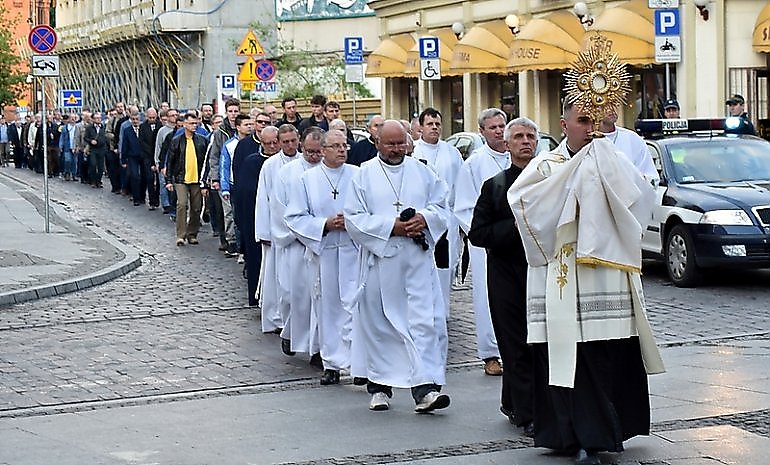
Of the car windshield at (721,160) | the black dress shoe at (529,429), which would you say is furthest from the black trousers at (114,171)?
the black dress shoe at (529,429)

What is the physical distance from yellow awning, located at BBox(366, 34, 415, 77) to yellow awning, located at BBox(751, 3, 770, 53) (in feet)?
55.6

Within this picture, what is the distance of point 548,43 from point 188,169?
1439 centimetres

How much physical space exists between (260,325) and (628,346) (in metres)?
6.89

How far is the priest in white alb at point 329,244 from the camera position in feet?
36.8

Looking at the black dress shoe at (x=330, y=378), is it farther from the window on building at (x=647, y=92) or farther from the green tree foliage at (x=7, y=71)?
the green tree foliage at (x=7, y=71)

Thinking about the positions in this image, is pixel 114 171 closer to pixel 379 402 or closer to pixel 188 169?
pixel 188 169

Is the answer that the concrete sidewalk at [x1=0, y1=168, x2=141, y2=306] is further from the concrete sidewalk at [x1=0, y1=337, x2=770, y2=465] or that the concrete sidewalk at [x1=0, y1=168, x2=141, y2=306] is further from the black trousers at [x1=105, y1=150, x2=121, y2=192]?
the concrete sidewalk at [x1=0, y1=337, x2=770, y2=465]

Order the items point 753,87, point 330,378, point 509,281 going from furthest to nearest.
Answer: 1. point 753,87
2. point 330,378
3. point 509,281

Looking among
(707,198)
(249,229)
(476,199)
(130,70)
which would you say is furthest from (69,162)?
(476,199)

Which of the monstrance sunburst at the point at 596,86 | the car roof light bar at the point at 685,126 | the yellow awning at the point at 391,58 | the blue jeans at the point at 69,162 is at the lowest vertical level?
the blue jeans at the point at 69,162

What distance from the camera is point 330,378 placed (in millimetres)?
11195

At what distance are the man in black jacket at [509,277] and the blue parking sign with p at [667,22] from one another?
16638 millimetres

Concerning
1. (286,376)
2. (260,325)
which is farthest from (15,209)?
(286,376)

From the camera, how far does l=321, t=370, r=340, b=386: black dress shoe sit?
1116cm
